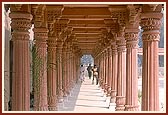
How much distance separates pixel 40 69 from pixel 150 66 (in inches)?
142

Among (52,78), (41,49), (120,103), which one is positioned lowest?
(120,103)

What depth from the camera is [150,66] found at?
24.4 feet

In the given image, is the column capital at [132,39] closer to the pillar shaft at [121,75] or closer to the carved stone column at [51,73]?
the carved stone column at [51,73]

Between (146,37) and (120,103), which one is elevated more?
(146,37)

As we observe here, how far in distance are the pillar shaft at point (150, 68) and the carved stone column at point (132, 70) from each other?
2.62 metres

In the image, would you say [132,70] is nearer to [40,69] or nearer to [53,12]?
[40,69]

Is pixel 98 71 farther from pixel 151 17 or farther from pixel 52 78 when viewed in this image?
pixel 151 17

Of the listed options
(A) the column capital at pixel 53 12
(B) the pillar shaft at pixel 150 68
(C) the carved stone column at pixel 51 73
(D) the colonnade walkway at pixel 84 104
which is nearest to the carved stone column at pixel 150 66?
(B) the pillar shaft at pixel 150 68

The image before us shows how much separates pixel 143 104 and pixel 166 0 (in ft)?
10.7

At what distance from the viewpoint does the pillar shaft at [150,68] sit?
23.8 ft

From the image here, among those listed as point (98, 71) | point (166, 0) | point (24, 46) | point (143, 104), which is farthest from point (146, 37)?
point (98, 71)

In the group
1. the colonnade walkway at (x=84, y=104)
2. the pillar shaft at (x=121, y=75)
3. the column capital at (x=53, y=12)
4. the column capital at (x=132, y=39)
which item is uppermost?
the column capital at (x=53, y=12)

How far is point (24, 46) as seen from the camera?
24.2 ft

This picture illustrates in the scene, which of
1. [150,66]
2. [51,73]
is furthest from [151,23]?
[51,73]
